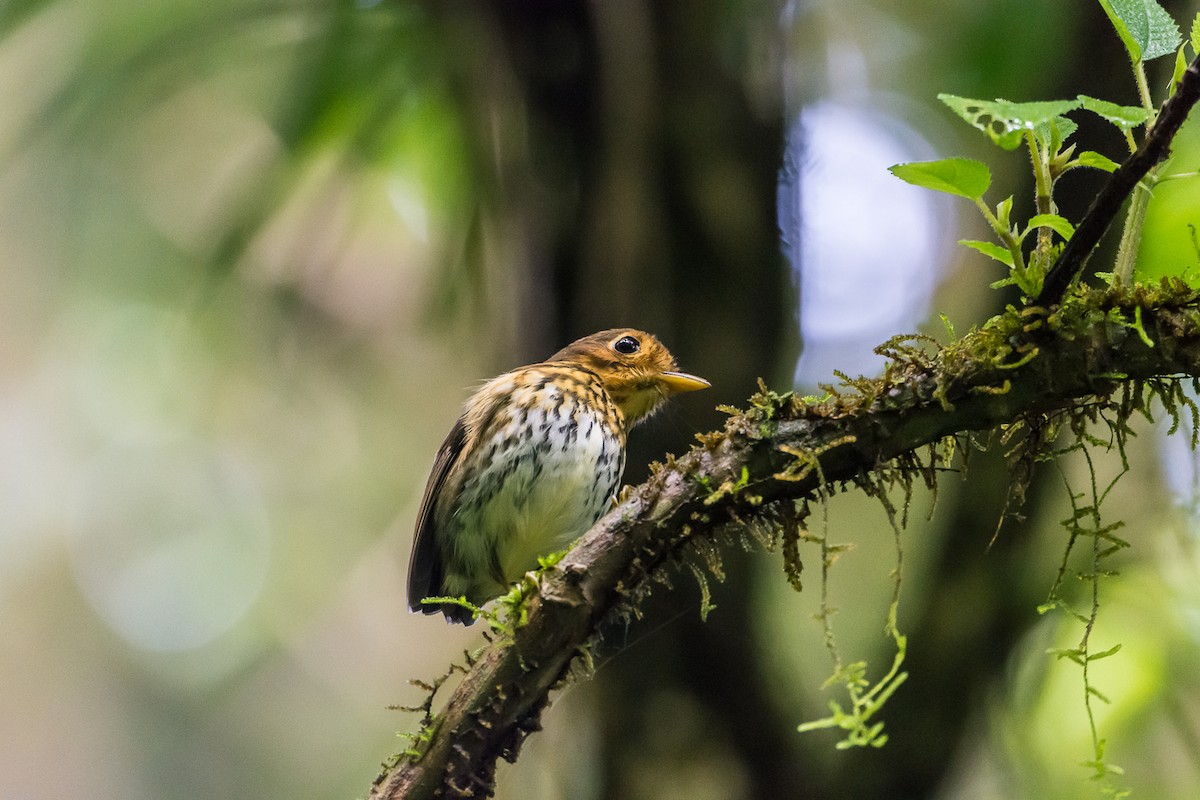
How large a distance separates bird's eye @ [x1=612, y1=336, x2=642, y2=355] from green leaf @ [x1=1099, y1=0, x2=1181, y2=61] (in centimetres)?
200

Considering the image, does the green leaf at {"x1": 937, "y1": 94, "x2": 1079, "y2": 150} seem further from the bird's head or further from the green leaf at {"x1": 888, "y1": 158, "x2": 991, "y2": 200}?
the bird's head

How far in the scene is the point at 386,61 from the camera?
3.84m

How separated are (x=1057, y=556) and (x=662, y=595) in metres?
1.06

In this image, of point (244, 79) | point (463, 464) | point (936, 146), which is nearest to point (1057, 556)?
point (463, 464)

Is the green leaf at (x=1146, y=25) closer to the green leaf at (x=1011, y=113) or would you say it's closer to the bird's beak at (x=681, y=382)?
the green leaf at (x=1011, y=113)

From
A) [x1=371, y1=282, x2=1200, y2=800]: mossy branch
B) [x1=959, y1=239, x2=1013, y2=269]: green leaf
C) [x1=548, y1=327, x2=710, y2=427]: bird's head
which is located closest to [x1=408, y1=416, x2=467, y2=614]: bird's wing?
[x1=548, y1=327, x2=710, y2=427]: bird's head

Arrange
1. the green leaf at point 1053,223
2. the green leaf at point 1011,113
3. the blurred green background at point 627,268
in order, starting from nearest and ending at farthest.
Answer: the green leaf at point 1011,113, the green leaf at point 1053,223, the blurred green background at point 627,268

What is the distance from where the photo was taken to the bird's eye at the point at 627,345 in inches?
131

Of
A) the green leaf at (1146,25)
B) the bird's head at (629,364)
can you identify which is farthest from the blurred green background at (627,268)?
the green leaf at (1146,25)

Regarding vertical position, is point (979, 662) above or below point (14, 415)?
below

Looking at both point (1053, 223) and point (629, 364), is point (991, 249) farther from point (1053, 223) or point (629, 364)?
point (629, 364)

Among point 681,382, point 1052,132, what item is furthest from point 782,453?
point 681,382

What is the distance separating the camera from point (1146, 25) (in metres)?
1.42

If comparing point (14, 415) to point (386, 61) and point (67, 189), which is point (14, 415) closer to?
point (67, 189)
